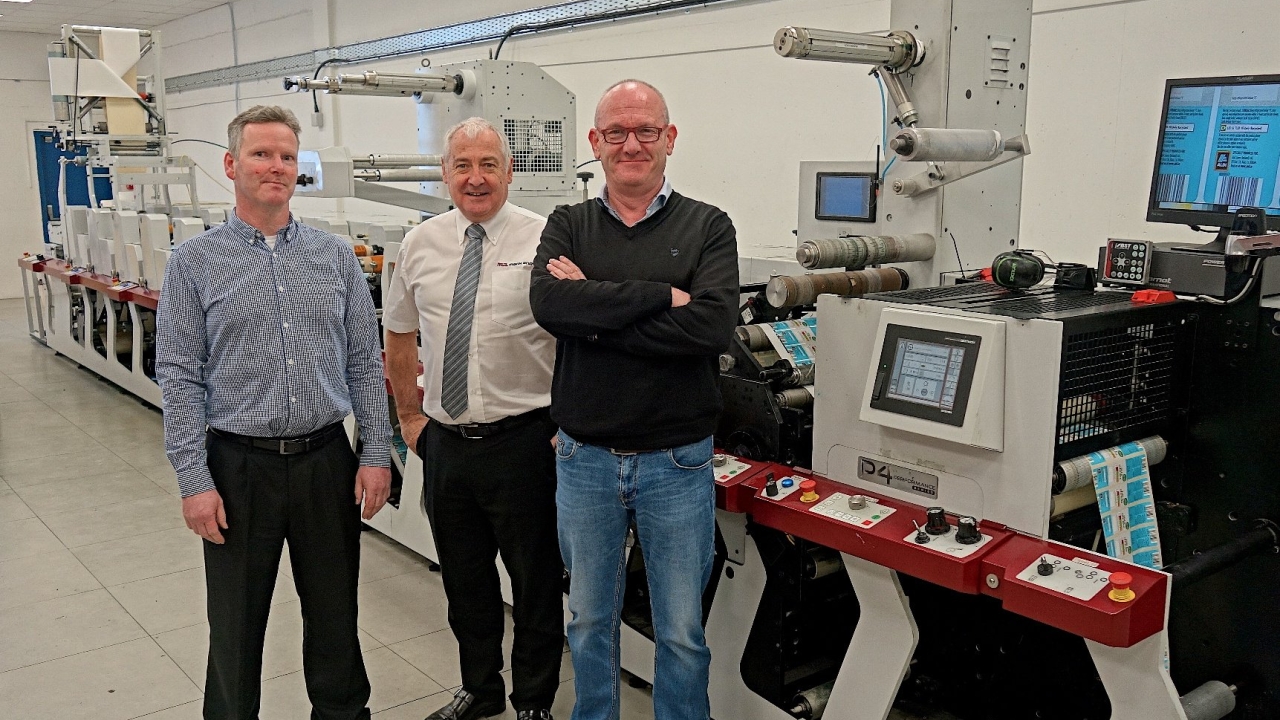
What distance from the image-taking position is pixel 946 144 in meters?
2.03

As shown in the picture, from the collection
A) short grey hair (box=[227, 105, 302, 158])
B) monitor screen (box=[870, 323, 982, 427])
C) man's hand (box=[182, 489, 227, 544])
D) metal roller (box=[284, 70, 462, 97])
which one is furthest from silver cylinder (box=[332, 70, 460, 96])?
monitor screen (box=[870, 323, 982, 427])

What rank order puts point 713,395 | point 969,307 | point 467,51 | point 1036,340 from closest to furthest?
1. point 1036,340
2. point 969,307
3. point 713,395
4. point 467,51

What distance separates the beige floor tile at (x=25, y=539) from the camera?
3789mm

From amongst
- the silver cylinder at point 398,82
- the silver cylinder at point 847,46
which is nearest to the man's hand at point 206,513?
the silver cylinder at point 847,46

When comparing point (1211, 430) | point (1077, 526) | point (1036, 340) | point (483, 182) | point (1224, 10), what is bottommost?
point (1077, 526)

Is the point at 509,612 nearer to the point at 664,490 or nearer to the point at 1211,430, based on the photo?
the point at 664,490

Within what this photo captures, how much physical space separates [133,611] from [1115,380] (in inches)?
116

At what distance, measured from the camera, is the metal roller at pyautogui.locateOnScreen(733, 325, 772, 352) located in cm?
230

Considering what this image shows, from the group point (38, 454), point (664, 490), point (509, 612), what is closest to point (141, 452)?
point (38, 454)

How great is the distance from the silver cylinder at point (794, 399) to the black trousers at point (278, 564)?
0.94m

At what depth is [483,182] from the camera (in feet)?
7.40

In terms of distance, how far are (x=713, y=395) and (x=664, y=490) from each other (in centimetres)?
21

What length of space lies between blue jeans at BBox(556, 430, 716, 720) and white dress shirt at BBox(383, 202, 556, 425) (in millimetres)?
251

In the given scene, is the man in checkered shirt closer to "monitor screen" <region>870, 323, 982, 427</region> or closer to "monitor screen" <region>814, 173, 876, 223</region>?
"monitor screen" <region>870, 323, 982, 427</region>
